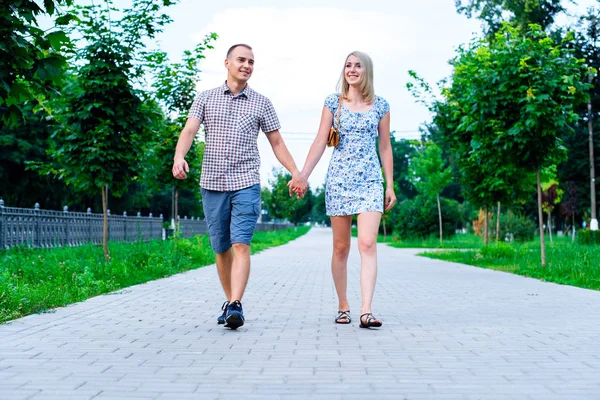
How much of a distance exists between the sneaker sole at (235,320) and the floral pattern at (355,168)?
1179 mm

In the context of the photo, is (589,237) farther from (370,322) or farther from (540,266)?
(370,322)

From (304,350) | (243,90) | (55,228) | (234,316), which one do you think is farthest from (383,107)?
(55,228)

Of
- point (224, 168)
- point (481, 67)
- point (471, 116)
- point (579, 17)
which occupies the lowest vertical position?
point (224, 168)

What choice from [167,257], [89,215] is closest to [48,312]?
[167,257]

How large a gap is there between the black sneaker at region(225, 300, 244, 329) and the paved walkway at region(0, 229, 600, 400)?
99 mm

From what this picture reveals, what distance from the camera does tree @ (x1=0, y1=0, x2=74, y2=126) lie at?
16.1 ft

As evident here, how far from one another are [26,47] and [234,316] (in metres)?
2.60

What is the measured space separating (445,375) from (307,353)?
1.07 m

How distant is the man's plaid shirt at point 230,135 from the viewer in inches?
240

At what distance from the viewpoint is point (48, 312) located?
275 inches

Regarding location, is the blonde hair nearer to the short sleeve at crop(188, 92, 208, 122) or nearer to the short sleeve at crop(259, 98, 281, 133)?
the short sleeve at crop(259, 98, 281, 133)

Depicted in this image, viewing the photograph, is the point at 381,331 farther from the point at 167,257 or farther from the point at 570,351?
the point at 167,257

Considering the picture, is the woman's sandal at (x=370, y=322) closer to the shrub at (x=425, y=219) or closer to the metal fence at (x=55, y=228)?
the metal fence at (x=55, y=228)

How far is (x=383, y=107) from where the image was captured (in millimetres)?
6398
